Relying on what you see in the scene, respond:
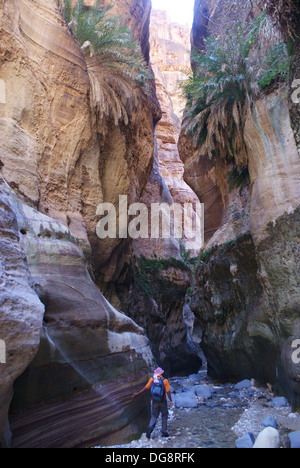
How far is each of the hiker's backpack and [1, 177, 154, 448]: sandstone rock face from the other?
52 cm

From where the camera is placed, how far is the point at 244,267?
1101 cm

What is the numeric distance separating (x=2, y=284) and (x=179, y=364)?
1762cm

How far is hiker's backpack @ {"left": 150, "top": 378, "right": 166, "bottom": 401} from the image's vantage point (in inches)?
224

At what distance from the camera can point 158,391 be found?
18.7 feet

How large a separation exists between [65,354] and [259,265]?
5849mm

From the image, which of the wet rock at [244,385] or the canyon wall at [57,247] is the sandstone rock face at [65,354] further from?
the wet rock at [244,385]

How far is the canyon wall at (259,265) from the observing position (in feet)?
26.5

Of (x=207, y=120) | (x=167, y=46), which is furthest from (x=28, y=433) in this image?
(x=167, y=46)

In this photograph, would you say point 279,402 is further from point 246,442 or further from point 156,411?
point 156,411

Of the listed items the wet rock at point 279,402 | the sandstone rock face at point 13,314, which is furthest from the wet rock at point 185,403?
the sandstone rock face at point 13,314

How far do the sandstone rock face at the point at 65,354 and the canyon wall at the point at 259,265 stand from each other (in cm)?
355

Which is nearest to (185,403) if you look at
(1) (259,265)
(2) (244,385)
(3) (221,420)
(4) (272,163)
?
(3) (221,420)

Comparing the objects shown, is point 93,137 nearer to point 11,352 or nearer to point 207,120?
point 207,120

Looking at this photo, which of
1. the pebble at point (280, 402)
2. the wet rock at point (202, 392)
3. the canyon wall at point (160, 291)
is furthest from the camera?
the canyon wall at point (160, 291)
